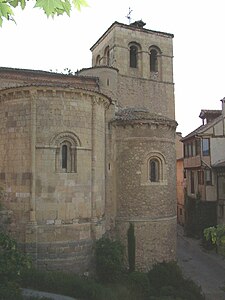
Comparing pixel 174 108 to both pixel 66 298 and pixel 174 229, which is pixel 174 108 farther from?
pixel 66 298

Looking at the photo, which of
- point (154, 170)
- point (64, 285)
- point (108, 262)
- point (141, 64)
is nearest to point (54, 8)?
point (64, 285)

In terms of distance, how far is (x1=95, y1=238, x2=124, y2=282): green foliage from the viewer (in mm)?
15227

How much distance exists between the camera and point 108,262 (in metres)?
15.1

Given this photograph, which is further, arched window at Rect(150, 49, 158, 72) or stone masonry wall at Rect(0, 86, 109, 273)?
arched window at Rect(150, 49, 158, 72)

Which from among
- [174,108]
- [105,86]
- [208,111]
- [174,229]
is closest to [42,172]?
[105,86]

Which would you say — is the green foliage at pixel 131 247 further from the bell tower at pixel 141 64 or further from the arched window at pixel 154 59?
the arched window at pixel 154 59

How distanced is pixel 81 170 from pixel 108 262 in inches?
165

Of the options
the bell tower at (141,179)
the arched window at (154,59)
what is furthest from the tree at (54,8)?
the arched window at (154,59)

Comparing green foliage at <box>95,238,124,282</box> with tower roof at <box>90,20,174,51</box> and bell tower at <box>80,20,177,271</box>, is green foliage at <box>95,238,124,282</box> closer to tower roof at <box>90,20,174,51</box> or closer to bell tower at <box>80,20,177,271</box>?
bell tower at <box>80,20,177,271</box>

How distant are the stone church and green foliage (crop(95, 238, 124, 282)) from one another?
48cm

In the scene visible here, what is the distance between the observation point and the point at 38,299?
11.0m

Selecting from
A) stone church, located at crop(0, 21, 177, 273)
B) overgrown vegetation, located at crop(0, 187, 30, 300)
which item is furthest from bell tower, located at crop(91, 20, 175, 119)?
overgrown vegetation, located at crop(0, 187, 30, 300)

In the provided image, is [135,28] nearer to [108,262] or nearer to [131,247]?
[131,247]

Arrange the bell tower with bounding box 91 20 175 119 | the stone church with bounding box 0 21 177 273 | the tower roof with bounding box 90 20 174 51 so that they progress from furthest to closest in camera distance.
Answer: the tower roof with bounding box 90 20 174 51 < the bell tower with bounding box 91 20 175 119 < the stone church with bounding box 0 21 177 273
